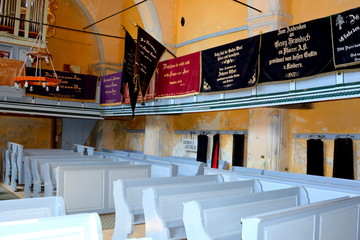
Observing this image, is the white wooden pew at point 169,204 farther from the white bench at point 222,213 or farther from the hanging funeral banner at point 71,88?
the hanging funeral banner at point 71,88

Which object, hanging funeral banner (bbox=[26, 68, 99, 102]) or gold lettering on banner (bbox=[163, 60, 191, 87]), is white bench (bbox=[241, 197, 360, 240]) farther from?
hanging funeral banner (bbox=[26, 68, 99, 102])

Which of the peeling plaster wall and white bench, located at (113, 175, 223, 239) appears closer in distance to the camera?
white bench, located at (113, 175, 223, 239)

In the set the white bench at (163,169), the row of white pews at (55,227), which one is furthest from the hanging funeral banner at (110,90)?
the row of white pews at (55,227)

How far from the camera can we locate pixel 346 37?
6.07m

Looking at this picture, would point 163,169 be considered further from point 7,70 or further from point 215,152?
point 7,70

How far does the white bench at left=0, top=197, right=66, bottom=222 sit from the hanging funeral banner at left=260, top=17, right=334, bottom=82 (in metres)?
5.17

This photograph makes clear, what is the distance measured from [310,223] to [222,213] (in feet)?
3.05

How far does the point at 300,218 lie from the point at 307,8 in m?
7.23

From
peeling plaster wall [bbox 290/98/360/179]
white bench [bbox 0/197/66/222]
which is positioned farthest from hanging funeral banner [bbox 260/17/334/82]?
white bench [bbox 0/197/66/222]

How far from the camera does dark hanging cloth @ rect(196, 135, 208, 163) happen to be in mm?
11990

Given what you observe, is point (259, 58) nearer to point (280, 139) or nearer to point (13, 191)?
point (280, 139)

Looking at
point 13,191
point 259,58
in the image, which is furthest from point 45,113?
point 259,58

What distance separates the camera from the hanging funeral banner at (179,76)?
947cm

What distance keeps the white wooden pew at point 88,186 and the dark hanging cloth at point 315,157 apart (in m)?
4.50
